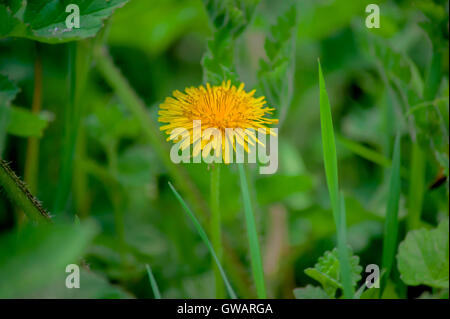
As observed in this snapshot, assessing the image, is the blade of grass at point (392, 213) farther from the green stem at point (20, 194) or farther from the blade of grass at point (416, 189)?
the green stem at point (20, 194)

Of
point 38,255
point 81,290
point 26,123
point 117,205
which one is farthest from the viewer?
point 117,205

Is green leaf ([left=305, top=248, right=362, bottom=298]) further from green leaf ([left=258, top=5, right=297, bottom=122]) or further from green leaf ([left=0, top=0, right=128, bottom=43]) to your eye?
green leaf ([left=0, top=0, right=128, bottom=43])

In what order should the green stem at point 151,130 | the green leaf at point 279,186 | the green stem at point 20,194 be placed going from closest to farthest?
1. the green stem at point 20,194
2. the green stem at point 151,130
3. the green leaf at point 279,186

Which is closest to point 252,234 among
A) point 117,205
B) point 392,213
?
point 392,213

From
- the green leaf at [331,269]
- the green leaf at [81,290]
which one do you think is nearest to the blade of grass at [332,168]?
the green leaf at [331,269]

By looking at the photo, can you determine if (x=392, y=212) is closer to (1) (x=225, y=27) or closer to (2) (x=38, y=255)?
(1) (x=225, y=27)

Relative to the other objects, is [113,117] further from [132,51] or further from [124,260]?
[132,51]
